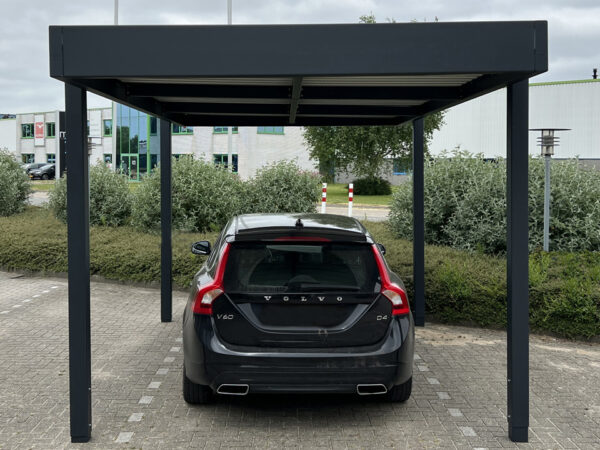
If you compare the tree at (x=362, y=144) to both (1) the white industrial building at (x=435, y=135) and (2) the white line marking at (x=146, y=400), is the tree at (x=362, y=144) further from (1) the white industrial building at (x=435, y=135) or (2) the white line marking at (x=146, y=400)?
(2) the white line marking at (x=146, y=400)

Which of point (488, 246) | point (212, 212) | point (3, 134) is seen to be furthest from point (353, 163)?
point (3, 134)

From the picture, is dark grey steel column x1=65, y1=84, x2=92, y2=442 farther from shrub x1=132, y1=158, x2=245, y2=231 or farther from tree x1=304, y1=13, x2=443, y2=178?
tree x1=304, y1=13, x2=443, y2=178

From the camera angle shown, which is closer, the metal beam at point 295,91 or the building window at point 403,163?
the metal beam at point 295,91

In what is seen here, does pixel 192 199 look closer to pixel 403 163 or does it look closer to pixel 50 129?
pixel 403 163

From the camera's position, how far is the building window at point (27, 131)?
66875mm

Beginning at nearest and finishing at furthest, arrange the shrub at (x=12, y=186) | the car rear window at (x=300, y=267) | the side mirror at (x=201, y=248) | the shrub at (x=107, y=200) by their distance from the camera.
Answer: the car rear window at (x=300, y=267) → the side mirror at (x=201, y=248) → the shrub at (x=107, y=200) → the shrub at (x=12, y=186)

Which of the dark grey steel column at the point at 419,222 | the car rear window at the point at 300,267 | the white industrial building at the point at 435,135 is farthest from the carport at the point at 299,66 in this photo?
the white industrial building at the point at 435,135

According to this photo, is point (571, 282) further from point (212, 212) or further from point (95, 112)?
point (95, 112)

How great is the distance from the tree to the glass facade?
1933 cm

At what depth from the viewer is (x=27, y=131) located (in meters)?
67.3

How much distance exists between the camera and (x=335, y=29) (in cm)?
432

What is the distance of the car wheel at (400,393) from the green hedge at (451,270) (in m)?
3.07

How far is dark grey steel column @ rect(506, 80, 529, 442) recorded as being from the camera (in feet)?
15.4

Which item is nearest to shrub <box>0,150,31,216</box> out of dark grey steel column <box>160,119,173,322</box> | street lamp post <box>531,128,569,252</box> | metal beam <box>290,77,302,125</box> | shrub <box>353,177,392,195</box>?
dark grey steel column <box>160,119,173,322</box>
